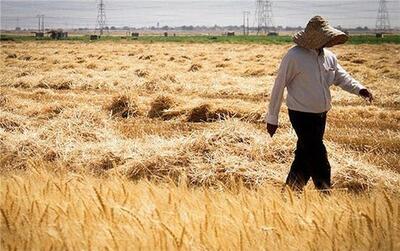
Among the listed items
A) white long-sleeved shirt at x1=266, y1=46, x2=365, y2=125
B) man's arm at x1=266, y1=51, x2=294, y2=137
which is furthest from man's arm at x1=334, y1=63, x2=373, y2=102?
man's arm at x1=266, y1=51, x2=294, y2=137

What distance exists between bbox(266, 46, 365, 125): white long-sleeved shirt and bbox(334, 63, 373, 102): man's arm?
7.8 inches

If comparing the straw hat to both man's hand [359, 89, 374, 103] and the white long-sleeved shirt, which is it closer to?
the white long-sleeved shirt

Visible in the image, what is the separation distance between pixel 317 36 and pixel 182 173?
1.57 meters

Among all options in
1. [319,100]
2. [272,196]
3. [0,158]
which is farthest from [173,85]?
[272,196]

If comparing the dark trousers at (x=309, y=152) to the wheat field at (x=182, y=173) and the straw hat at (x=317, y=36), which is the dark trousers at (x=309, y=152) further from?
the straw hat at (x=317, y=36)

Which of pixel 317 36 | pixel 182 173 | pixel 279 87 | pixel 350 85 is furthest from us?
pixel 350 85

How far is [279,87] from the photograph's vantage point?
3924 mm

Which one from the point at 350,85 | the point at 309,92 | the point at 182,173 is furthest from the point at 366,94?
the point at 182,173

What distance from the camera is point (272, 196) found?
98.9 inches

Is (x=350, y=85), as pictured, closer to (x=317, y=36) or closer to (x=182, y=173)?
(x=317, y=36)

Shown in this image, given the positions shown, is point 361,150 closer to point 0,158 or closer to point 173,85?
point 0,158

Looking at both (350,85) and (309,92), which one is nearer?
(309,92)

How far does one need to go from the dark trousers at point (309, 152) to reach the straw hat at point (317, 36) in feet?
1.81

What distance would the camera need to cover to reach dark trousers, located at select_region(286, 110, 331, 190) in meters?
3.89
